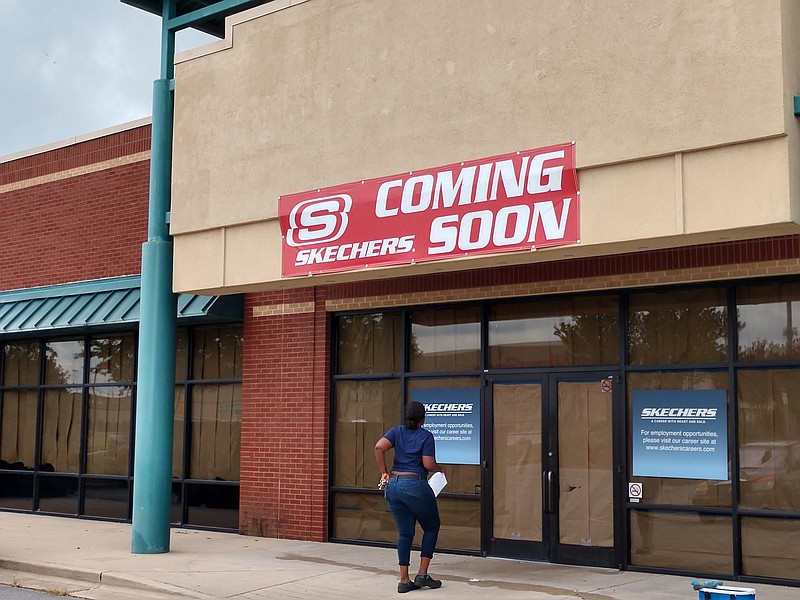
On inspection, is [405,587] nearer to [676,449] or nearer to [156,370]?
[676,449]

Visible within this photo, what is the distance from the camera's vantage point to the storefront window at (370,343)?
14.3 m

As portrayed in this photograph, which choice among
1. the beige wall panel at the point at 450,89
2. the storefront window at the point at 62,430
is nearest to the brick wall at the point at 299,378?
the beige wall panel at the point at 450,89

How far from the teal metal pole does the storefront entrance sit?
4.26 meters

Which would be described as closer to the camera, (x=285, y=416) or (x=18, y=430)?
(x=285, y=416)

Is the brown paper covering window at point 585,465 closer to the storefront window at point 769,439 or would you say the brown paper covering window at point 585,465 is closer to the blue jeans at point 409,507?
the storefront window at point 769,439

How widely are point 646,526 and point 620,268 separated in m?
2.97

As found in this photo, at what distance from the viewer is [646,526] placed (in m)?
11.8

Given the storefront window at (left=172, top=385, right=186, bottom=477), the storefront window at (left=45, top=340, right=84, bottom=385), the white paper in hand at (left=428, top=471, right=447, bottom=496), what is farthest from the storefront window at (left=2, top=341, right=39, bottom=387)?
the white paper in hand at (left=428, top=471, right=447, bottom=496)

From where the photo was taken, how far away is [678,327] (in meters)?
11.8

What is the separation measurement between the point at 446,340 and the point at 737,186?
17.2 ft

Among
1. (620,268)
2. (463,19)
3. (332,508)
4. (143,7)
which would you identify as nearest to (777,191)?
(620,268)

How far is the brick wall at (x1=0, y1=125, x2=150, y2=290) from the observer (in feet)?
57.4

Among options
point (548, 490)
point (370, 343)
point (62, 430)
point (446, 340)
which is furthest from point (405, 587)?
point (62, 430)

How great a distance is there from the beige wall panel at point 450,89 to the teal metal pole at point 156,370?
324 mm
